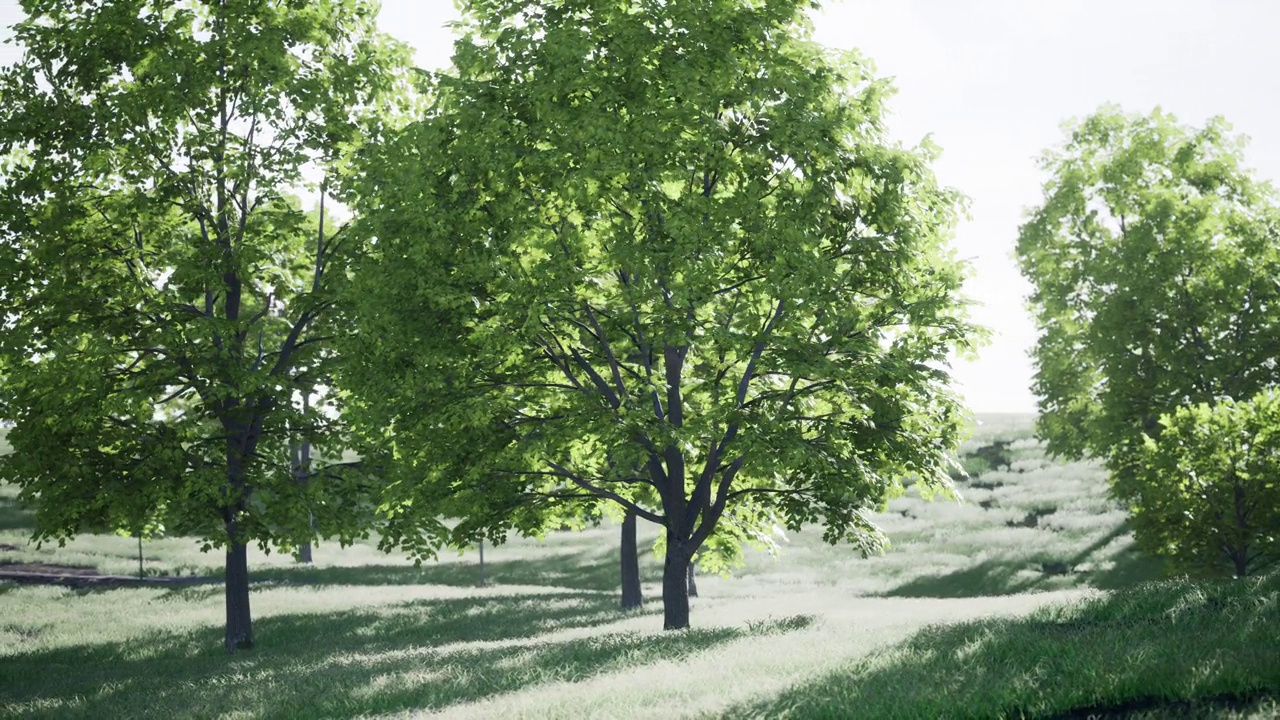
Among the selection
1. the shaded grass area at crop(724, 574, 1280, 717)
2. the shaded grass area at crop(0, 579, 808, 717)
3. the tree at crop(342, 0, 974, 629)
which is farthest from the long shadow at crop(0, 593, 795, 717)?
the shaded grass area at crop(724, 574, 1280, 717)

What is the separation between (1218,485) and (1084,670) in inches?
561

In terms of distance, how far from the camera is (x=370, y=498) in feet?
61.8

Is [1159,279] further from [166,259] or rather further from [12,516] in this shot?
[12,516]

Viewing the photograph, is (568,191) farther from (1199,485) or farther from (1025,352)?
(1025,352)

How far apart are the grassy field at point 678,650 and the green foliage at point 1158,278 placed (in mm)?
6813

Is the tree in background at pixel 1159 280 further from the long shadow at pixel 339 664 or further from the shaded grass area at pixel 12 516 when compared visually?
the shaded grass area at pixel 12 516

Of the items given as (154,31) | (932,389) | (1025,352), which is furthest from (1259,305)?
(154,31)

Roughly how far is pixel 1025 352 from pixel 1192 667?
94.5 feet

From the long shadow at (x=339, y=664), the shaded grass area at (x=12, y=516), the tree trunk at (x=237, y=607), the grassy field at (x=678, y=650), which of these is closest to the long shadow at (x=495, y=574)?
the grassy field at (x=678, y=650)

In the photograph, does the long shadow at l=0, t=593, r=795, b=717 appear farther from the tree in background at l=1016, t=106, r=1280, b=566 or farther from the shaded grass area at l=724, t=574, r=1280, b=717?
the tree in background at l=1016, t=106, r=1280, b=566

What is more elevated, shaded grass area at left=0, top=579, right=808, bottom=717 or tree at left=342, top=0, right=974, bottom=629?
tree at left=342, top=0, right=974, bottom=629

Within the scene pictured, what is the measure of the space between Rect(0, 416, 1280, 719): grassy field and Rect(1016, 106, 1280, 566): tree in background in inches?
255

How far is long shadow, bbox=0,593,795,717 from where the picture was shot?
1117 cm

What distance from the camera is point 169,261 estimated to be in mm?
17875
